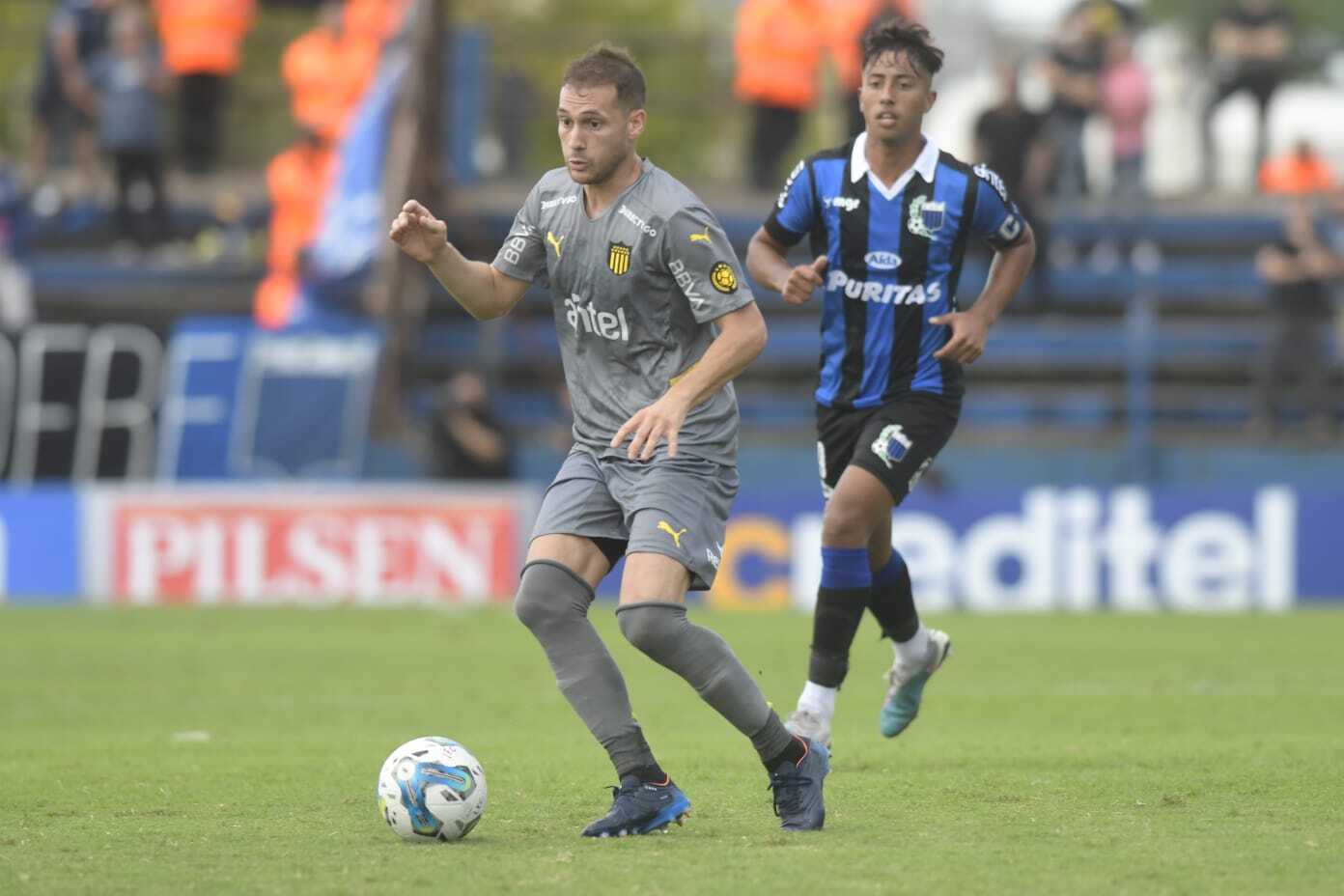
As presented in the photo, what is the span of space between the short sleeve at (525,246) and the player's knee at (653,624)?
1.14 meters

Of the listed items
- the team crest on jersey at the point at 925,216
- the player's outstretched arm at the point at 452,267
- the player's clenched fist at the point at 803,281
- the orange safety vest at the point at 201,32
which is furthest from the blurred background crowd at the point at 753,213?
the player's outstretched arm at the point at 452,267

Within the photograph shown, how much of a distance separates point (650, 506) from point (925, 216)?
6.94 feet


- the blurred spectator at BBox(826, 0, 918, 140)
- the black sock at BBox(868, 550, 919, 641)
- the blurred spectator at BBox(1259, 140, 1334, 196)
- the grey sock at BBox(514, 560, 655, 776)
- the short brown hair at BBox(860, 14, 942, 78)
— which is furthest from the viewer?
the blurred spectator at BBox(1259, 140, 1334, 196)

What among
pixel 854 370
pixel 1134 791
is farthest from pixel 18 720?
pixel 1134 791

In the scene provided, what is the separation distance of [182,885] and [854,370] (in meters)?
3.49

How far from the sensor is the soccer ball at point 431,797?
630 cm

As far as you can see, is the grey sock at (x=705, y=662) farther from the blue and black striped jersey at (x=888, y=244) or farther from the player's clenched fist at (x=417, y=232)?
the blue and black striped jersey at (x=888, y=244)

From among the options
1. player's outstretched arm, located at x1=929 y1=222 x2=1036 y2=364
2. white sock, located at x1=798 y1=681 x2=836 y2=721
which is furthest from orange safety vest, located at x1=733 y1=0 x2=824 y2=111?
white sock, located at x1=798 y1=681 x2=836 y2=721

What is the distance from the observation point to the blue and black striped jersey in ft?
25.9

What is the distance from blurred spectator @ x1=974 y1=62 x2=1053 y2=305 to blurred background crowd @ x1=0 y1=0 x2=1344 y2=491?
0.11 feet

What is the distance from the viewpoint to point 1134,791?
723 cm

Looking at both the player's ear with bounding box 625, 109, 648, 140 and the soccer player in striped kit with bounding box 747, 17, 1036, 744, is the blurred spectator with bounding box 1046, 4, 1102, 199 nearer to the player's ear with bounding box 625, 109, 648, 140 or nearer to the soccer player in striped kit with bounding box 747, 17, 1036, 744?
the soccer player in striped kit with bounding box 747, 17, 1036, 744

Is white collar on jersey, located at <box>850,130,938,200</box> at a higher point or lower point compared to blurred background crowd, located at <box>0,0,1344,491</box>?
lower

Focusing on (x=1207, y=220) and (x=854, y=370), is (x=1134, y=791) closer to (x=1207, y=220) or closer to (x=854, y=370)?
(x=854, y=370)
